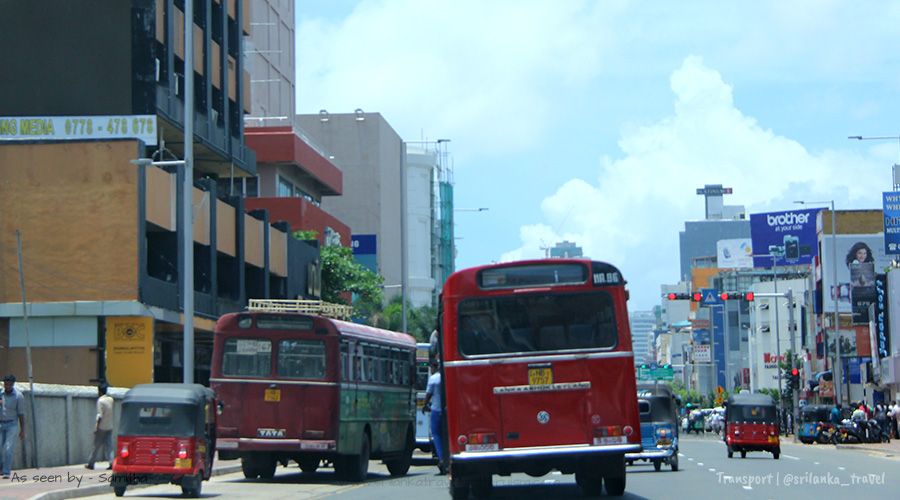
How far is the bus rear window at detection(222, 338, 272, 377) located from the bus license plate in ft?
29.7

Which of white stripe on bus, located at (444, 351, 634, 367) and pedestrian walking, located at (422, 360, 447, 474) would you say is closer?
white stripe on bus, located at (444, 351, 634, 367)

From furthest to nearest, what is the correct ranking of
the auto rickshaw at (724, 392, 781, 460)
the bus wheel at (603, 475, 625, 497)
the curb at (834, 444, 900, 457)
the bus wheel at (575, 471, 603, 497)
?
1. the curb at (834, 444, 900, 457)
2. the auto rickshaw at (724, 392, 781, 460)
3. the bus wheel at (575, 471, 603, 497)
4. the bus wheel at (603, 475, 625, 497)

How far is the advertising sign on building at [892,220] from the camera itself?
6125 centimetres

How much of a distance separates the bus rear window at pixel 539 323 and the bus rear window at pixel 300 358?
8211 millimetres

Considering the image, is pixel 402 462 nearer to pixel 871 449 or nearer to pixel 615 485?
pixel 615 485

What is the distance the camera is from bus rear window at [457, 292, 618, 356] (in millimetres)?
18484

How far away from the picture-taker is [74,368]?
130 feet

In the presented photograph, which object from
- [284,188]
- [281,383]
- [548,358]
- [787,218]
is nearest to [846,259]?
[787,218]

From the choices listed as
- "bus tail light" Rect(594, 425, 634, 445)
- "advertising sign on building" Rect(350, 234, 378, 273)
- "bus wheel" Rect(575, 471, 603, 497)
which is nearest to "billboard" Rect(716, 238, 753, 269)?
"advertising sign on building" Rect(350, 234, 378, 273)

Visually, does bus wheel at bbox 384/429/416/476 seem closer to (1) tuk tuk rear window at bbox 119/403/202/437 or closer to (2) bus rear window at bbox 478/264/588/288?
(1) tuk tuk rear window at bbox 119/403/202/437

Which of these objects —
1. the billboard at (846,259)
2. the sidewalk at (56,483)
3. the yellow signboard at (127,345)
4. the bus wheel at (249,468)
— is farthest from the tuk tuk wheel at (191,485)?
the billboard at (846,259)

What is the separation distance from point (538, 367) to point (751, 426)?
23818 millimetres

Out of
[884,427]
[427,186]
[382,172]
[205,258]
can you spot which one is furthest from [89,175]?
[427,186]

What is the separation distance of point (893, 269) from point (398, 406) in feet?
158
